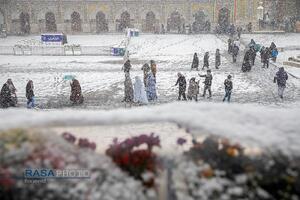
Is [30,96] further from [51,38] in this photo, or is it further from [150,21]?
[150,21]

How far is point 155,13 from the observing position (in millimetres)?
41000

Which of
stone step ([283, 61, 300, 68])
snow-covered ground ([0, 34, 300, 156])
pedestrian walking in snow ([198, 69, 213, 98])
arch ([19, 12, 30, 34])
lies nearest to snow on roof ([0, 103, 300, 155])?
snow-covered ground ([0, 34, 300, 156])

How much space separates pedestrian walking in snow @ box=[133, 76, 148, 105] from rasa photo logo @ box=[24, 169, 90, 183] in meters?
10.7

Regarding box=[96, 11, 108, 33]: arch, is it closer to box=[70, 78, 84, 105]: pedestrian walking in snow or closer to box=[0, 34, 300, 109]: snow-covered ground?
box=[0, 34, 300, 109]: snow-covered ground

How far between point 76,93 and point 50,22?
2810 centimetres

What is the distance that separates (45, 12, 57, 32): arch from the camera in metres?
40.9

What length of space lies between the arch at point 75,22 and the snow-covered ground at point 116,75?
1321 centimetres

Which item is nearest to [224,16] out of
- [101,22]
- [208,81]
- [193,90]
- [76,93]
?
[101,22]

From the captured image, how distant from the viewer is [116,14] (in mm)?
41000

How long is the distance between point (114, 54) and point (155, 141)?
2230 cm

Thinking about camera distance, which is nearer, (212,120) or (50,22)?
(212,120)

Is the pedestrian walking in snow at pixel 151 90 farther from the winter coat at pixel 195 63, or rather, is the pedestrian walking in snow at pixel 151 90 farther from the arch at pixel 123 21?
the arch at pixel 123 21

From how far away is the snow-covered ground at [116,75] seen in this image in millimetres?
15640

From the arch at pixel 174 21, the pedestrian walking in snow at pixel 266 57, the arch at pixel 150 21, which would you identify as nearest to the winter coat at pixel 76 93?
the pedestrian walking in snow at pixel 266 57
